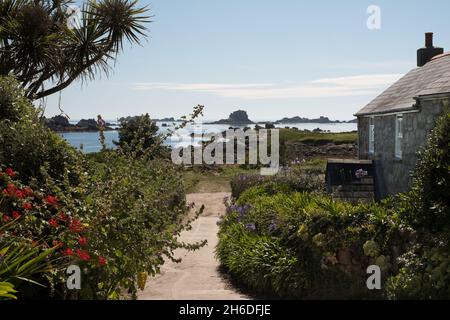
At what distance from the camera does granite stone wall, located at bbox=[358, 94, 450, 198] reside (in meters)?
11.8

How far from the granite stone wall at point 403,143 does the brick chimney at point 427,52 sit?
2.86m

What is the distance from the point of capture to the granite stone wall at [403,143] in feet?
38.7

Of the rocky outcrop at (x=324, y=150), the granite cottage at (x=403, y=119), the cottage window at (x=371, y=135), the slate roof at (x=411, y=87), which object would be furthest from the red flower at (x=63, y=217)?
the rocky outcrop at (x=324, y=150)

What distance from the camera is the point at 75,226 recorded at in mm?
5477

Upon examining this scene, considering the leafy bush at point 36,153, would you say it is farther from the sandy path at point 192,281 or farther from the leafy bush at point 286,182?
the leafy bush at point 286,182

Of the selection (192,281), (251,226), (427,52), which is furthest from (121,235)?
(427,52)

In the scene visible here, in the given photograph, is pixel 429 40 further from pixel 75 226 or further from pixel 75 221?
pixel 75 226

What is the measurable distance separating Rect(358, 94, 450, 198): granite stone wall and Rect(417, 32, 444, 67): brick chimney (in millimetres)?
2856

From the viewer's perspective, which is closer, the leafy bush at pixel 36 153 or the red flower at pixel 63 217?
the red flower at pixel 63 217

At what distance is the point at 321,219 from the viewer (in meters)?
7.98

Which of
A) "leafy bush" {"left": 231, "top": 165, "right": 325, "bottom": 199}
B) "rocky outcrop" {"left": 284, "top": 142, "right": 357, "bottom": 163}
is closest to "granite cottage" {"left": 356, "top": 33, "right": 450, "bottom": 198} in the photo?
"leafy bush" {"left": 231, "top": 165, "right": 325, "bottom": 199}

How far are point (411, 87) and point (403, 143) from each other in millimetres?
2621

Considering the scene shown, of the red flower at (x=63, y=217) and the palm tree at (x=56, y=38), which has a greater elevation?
the palm tree at (x=56, y=38)

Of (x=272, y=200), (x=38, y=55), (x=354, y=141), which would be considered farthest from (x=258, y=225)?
(x=354, y=141)
